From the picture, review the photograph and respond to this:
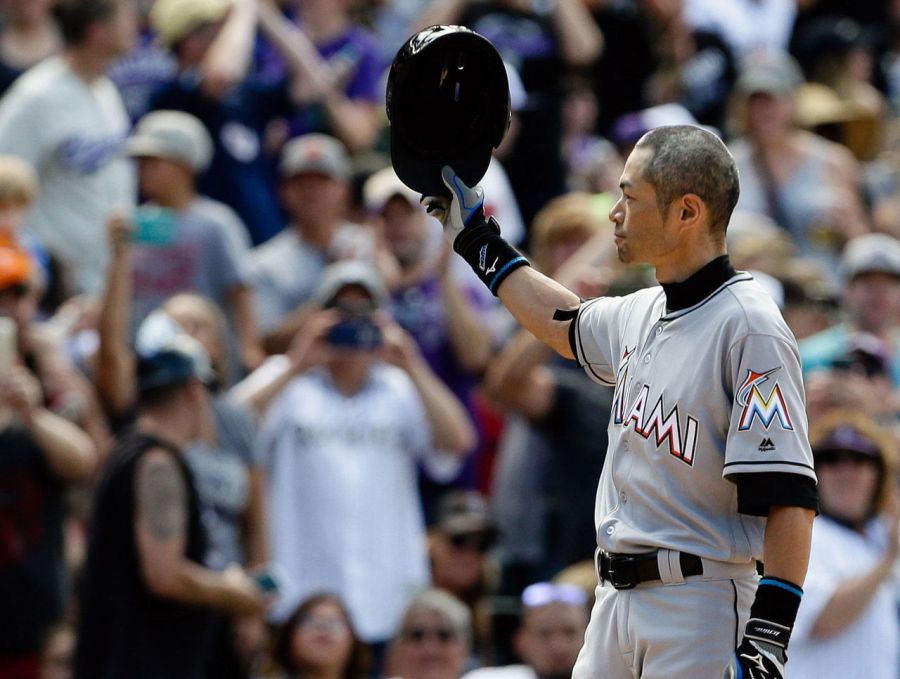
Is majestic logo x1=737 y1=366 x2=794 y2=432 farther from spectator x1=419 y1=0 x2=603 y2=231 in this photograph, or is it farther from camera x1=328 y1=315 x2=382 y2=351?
spectator x1=419 y1=0 x2=603 y2=231

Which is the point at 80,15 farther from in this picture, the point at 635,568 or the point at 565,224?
the point at 635,568

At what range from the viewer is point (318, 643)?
765cm

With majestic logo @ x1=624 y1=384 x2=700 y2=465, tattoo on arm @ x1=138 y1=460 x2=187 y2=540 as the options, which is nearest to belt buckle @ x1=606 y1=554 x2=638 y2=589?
majestic logo @ x1=624 y1=384 x2=700 y2=465

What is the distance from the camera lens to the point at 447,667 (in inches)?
303

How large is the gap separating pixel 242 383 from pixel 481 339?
1.27 meters

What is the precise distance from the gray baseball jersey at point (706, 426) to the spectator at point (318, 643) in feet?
10.8

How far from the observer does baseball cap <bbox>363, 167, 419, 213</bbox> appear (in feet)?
31.9

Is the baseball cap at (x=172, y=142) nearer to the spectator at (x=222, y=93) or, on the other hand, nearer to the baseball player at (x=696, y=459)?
the spectator at (x=222, y=93)

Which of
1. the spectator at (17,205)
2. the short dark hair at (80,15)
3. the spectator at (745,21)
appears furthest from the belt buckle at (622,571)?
the spectator at (745,21)

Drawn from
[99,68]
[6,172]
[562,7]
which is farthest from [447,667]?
[562,7]

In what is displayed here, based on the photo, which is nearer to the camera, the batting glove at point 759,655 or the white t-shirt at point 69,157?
the batting glove at point 759,655

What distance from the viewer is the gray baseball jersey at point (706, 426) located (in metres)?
4.25

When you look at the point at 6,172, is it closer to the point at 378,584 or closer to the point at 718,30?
the point at 378,584

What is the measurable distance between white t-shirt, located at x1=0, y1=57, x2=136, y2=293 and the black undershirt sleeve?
6.18 m
